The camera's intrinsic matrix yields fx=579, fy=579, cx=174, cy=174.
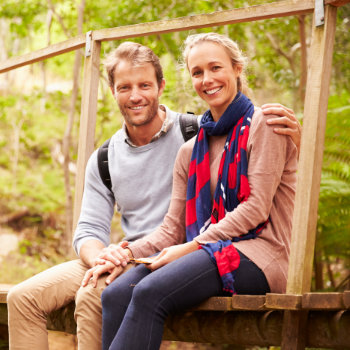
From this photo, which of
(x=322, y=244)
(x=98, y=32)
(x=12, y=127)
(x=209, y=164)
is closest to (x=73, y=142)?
(x=12, y=127)

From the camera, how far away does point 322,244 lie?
5.22 metres

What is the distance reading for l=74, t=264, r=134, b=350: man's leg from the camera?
9.11 ft

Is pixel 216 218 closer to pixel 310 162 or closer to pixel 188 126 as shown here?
pixel 310 162

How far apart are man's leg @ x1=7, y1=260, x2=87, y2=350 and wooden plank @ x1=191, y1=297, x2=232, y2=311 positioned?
85 cm

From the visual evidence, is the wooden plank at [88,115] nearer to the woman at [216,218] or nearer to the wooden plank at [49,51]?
the wooden plank at [49,51]

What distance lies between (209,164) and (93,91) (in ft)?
4.17

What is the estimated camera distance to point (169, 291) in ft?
7.94

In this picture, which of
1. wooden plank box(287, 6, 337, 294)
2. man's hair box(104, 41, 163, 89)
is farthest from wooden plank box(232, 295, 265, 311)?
man's hair box(104, 41, 163, 89)

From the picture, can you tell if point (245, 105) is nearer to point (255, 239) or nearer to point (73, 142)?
point (255, 239)

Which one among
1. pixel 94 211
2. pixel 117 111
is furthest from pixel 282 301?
pixel 117 111

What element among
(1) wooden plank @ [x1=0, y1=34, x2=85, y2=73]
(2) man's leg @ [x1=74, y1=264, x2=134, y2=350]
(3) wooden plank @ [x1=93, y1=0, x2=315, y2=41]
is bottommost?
(2) man's leg @ [x1=74, y1=264, x2=134, y2=350]

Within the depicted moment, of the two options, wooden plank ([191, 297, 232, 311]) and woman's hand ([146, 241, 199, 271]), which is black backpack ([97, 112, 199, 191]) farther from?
wooden plank ([191, 297, 232, 311])

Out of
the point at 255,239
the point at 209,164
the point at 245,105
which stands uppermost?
the point at 245,105

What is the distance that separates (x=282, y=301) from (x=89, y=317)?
0.99 metres
